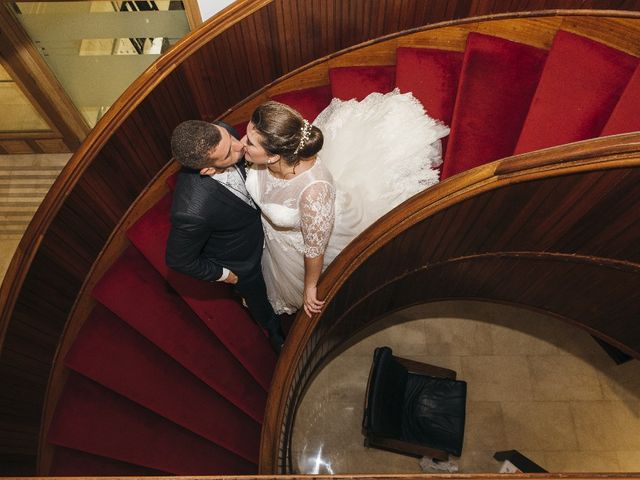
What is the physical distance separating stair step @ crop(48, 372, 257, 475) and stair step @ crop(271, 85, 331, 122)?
5.98 feet

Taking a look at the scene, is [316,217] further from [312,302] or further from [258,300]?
[258,300]

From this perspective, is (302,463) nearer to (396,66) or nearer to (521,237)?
(521,237)

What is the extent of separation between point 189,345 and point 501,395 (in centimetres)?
238

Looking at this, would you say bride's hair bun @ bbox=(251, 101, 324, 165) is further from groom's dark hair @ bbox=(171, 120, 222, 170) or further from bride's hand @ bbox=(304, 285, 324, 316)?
bride's hand @ bbox=(304, 285, 324, 316)

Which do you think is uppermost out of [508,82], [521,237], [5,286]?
[508,82]

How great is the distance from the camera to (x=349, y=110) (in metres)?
2.77

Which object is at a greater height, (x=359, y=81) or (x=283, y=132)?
(x=359, y=81)

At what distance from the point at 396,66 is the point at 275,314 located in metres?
1.62

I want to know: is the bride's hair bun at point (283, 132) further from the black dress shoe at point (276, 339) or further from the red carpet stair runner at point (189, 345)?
the black dress shoe at point (276, 339)

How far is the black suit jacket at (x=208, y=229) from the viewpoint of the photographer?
2.09 metres

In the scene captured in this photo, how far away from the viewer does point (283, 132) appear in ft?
6.51

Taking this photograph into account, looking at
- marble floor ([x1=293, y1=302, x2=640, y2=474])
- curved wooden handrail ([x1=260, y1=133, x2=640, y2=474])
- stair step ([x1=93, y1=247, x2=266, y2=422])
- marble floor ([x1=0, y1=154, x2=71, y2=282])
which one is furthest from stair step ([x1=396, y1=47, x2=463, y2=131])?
marble floor ([x1=0, y1=154, x2=71, y2=282])

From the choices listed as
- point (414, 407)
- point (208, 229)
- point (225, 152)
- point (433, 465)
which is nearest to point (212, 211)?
point (208, 229)

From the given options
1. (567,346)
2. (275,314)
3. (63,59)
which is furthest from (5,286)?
(567,346)
